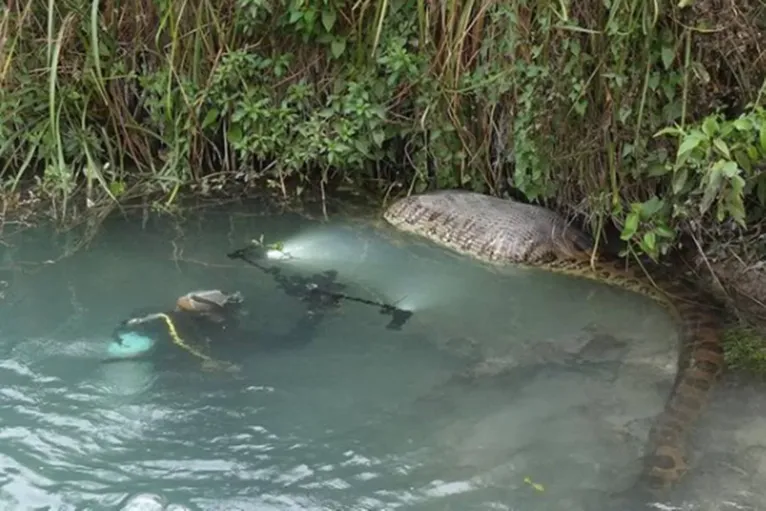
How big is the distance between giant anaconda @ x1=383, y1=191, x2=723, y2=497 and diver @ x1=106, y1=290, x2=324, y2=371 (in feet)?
3.56

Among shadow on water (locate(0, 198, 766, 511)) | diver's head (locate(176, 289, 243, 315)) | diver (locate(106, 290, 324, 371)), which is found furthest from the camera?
diver's head (locate(176, 289, 243, 315))

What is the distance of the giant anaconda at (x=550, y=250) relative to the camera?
3.63 m

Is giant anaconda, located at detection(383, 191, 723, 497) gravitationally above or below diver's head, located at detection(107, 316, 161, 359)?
above

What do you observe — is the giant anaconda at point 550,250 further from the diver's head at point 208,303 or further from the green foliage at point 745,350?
the diver's head at point 208,303

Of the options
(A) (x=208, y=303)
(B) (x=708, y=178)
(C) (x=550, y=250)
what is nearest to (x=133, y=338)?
(A) (x=208, y=303)

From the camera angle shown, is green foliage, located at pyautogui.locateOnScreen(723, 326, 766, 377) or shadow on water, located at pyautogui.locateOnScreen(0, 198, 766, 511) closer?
shadow on water, located at pyautogui.locateOnScreen(0, 198, 766, 511)

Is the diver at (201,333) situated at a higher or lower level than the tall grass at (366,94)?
lower

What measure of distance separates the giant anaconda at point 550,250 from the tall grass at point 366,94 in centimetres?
17

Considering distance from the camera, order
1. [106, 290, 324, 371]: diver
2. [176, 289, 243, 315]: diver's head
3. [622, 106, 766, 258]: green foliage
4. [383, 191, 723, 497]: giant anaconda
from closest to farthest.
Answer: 1. [622, 106, 766, 258]: green foliage
2. [383, 191, 723, 497]: giant anaconda
3. [106, 290, 324, 371]: diver
4. [176, 289, 243, 315]: diver's head

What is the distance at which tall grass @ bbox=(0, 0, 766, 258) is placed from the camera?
13.4ft

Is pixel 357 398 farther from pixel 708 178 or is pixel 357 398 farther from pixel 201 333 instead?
pixel 708 178

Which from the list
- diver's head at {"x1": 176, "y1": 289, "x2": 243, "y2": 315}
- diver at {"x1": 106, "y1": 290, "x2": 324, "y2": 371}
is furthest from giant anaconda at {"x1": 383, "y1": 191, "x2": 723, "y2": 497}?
diver's head at {"x1": 176, "y1": 289, "x2": 243, "y2": 315}

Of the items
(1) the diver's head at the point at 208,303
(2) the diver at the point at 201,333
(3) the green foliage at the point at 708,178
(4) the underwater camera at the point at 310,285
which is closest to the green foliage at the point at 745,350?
(3) the green foliage at the point at 708,178

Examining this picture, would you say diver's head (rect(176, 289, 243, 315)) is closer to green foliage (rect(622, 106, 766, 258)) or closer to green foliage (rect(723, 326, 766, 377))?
green foliage (rect(622, 106, 766, 258))
